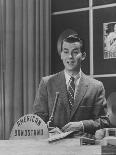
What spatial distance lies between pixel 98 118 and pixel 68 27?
890 millimetres

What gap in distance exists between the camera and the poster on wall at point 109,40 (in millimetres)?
2734

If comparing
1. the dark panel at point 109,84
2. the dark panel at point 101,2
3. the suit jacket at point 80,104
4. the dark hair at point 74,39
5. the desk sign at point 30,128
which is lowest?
the desk sign at point 30,128

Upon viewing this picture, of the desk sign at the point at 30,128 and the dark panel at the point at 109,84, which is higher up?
the dark panel at the point at 109,84

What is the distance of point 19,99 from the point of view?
299cm

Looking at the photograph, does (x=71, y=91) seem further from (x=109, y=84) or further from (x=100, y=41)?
(x=100, y=41)

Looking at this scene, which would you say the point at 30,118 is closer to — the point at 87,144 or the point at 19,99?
the point at 19,99

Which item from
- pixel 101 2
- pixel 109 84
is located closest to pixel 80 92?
pixel 109 84

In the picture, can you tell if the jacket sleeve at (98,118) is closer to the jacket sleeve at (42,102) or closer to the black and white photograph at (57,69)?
the black and white photograph at (57,69)

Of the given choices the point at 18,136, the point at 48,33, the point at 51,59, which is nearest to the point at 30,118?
the point at 18,136

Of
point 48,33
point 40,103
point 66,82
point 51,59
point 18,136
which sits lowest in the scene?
point 18,136

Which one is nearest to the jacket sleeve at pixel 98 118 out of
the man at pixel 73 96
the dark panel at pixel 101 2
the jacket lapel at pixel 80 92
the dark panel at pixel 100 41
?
the man at pixel 73 96

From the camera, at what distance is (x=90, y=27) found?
2877 mm

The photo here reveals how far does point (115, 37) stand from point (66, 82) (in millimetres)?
573

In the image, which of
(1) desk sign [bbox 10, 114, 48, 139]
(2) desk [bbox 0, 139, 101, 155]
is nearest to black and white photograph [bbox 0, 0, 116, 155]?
(1) desk sign [bbox 10, 114, 48, 139]
